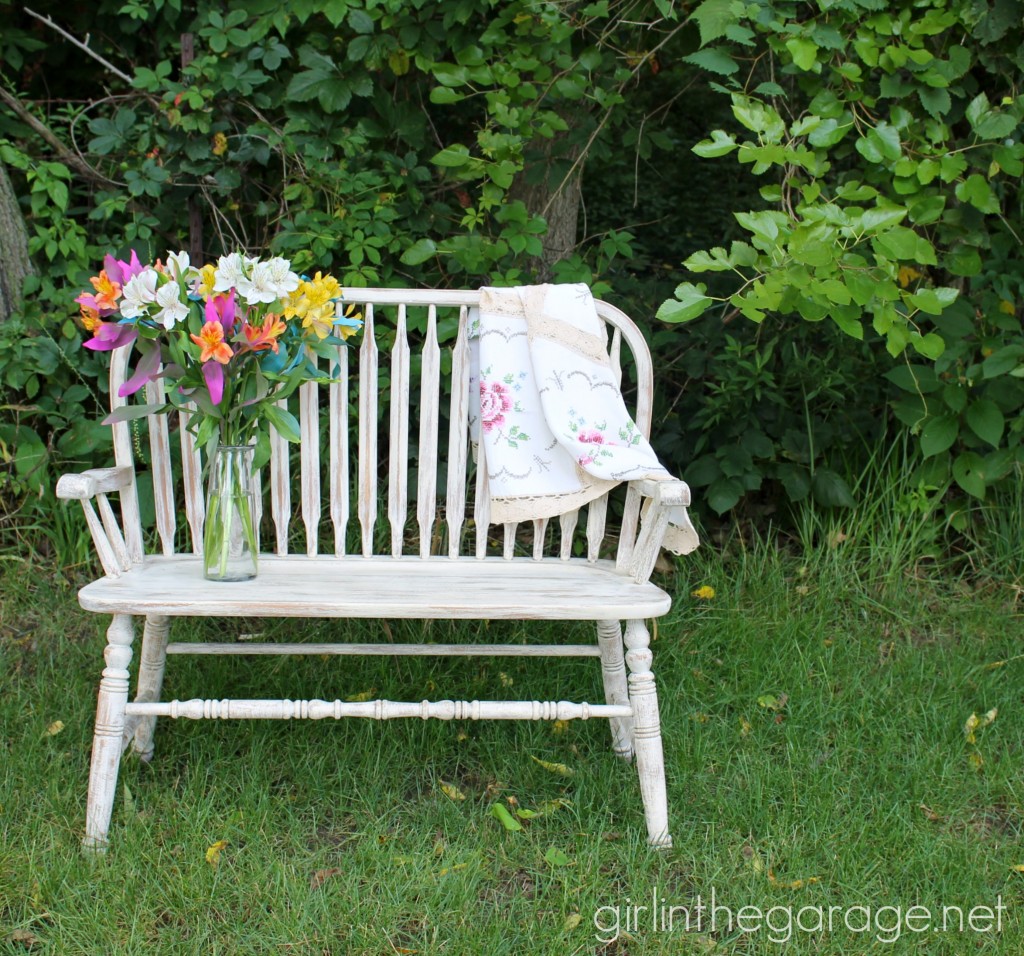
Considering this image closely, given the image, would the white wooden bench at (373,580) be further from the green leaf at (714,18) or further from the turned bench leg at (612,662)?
the green leaf at (714,18)

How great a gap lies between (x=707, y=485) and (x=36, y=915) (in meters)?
2.00

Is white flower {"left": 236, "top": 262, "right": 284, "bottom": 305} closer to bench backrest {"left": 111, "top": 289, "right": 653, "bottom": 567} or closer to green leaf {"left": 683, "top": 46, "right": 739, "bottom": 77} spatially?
bench backrest {"left": 111, "top": 289, "right": 653, "bottom": 567}

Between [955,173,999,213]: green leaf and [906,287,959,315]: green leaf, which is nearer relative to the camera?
[906,287,959,315]: green leaf

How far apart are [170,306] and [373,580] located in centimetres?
67

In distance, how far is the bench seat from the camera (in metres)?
1.90

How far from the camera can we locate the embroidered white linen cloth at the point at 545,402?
7.59 feet

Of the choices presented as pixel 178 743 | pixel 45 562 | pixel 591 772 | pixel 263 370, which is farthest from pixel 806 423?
pixel 45 562

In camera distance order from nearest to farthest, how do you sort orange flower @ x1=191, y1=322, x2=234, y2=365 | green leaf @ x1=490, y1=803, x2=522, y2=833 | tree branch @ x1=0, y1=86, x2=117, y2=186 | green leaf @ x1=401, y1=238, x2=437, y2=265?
1. orange flower @ x1=191, y1=322, x2=234, y2=365
2. green leaf @ x1=490, y1=803, x2=522, y2=833
3. green leaf @ x1=401, y1=238, x2=437, y2=265
4. tree branch @ x1=0, y1=86, x2=117, y2=186

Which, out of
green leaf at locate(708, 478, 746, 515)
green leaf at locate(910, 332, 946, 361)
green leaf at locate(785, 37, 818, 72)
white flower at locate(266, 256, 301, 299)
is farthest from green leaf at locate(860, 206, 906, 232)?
white flower at locate(266, 256, 301, 299)

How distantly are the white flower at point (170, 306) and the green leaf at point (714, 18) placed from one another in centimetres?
126

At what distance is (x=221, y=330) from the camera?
1.88 metres

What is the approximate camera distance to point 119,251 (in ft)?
9.85

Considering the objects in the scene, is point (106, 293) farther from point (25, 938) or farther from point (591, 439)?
point (25, 938)

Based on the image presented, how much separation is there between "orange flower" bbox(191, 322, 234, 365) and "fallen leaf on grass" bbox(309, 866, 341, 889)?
3.14 feet
